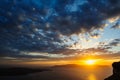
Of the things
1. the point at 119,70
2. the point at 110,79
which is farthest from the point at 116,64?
the point at 110,79

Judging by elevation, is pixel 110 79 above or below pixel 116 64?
below

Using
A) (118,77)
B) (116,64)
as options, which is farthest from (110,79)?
(116,64)

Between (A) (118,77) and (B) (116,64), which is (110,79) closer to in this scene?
(A) (118,77)

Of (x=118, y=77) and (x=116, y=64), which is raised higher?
(x=116, y=64)

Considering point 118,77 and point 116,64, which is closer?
point 118,77

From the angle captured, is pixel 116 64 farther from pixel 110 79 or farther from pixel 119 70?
pixel 110 79
